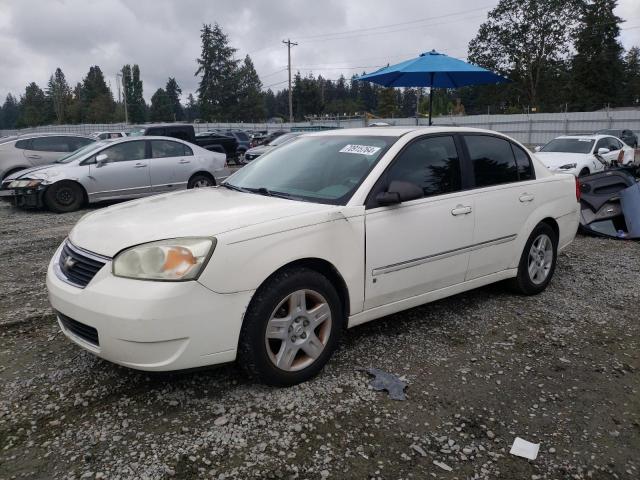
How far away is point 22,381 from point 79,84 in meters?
120

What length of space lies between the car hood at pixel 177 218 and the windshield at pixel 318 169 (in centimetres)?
19

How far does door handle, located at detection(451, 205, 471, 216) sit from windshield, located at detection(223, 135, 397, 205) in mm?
695

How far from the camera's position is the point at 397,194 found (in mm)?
3408

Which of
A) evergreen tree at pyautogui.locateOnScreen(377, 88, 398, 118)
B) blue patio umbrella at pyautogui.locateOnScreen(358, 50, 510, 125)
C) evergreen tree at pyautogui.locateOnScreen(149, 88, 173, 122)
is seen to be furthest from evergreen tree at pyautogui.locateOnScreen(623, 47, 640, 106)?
evergreen tree at pyautogui.locateOnScreen(149, 88, 173, 122)

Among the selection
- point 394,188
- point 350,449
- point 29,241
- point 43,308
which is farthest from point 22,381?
point 29,241

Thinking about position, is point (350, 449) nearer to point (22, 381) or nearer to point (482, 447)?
point (482, 447)

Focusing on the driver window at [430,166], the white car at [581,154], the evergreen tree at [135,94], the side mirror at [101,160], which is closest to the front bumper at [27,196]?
the side mirror at [101,160]

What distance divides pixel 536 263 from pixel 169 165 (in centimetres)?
792

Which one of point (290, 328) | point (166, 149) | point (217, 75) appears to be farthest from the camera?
point (217, 75)

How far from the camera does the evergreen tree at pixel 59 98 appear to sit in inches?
3751

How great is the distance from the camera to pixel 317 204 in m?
3.37

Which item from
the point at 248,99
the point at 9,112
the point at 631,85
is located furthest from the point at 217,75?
the point at 9,112

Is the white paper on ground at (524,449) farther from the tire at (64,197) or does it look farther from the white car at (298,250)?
the tire at (64,197)

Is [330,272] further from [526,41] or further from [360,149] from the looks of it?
[526,41]
